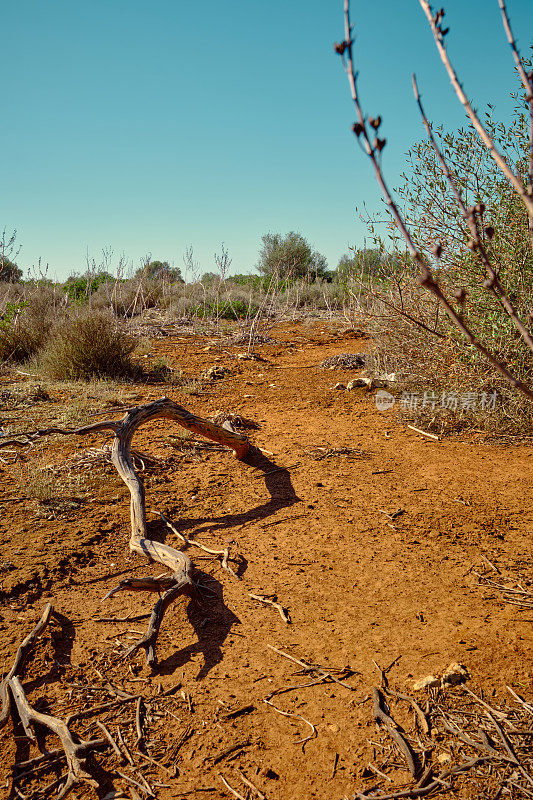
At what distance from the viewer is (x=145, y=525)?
11.6 ft

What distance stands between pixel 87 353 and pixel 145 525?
511cm

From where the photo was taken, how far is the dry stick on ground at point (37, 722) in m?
1.86

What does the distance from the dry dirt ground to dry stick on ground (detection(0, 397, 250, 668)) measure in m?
0.12

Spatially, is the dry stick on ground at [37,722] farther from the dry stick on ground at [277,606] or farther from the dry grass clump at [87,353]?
the dry grass clump at [87,353]

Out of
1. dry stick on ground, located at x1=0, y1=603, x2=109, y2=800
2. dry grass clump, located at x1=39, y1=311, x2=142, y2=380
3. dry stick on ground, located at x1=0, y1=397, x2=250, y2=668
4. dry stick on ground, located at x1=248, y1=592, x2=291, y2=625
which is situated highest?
dry grass clump, located at x1=39, y1=311, x2=142, y2=380

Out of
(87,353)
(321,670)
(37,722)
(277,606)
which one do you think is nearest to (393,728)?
(321,670)

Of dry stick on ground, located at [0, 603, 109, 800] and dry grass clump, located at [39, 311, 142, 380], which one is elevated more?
dry grass clump, located at [39, 311, 142, 380]

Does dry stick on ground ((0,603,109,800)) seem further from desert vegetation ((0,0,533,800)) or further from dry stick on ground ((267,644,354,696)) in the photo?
dry stick on ground ((267,644,354,696))

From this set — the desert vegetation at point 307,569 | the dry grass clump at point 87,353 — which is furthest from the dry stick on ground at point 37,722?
the dry grass clump at point 87,353

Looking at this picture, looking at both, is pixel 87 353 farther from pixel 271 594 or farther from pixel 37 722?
pixel 37 722

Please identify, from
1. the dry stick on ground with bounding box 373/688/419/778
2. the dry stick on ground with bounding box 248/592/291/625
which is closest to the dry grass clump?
the dry stick on ground with bounding box 248/592/291/625

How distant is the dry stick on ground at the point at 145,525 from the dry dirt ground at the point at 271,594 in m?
0.12

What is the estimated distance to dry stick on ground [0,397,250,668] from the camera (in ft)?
8.57

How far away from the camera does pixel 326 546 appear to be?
3438 millimetres
